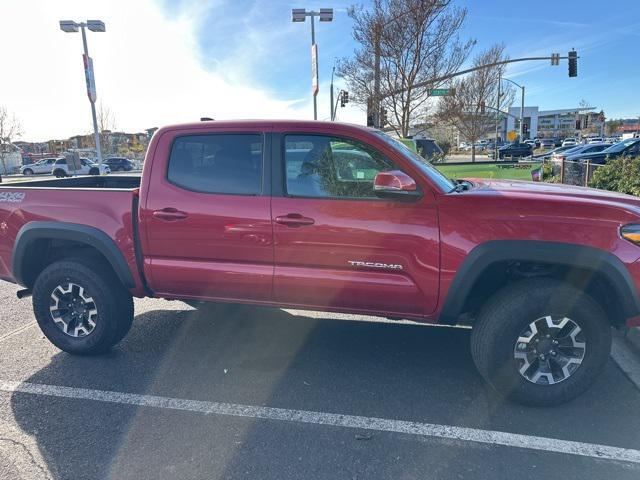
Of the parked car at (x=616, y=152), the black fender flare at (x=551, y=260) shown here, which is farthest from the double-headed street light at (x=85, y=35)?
the parked car at (x=616, y=152)

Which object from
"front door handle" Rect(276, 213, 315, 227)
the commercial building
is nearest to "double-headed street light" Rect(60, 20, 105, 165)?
"front door handle" Rect(276, 213, 315, 227)

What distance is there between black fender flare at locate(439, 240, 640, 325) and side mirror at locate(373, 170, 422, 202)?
55 centimetres

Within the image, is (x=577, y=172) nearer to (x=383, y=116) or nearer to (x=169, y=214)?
(x=169, y=214)

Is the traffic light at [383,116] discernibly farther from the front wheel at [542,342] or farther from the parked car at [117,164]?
the parked car at [117,164]

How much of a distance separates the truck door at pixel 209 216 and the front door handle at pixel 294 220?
0.36 ft

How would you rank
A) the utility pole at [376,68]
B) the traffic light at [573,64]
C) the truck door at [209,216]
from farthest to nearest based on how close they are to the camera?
1. the traffic light at [573,64]
2. the utility pole at [376,68]
3. the truck door at [209,216]

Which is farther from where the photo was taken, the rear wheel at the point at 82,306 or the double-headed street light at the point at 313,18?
the double-headed street light at the point at 313,18

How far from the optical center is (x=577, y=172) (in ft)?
33.4

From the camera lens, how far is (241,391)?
3.32 metres

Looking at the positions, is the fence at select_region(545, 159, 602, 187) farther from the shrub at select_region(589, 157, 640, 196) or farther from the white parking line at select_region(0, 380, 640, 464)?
the white parking line at select_region(0, 380, 640, 464)

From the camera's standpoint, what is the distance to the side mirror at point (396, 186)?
291 centimetres

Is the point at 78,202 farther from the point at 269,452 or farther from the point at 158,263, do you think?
the point at 269,452

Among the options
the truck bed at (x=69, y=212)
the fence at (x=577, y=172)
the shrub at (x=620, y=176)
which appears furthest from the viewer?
the fence at (x=577, y=172)

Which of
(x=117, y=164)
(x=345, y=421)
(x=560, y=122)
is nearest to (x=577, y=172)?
(x=345, y=421)
